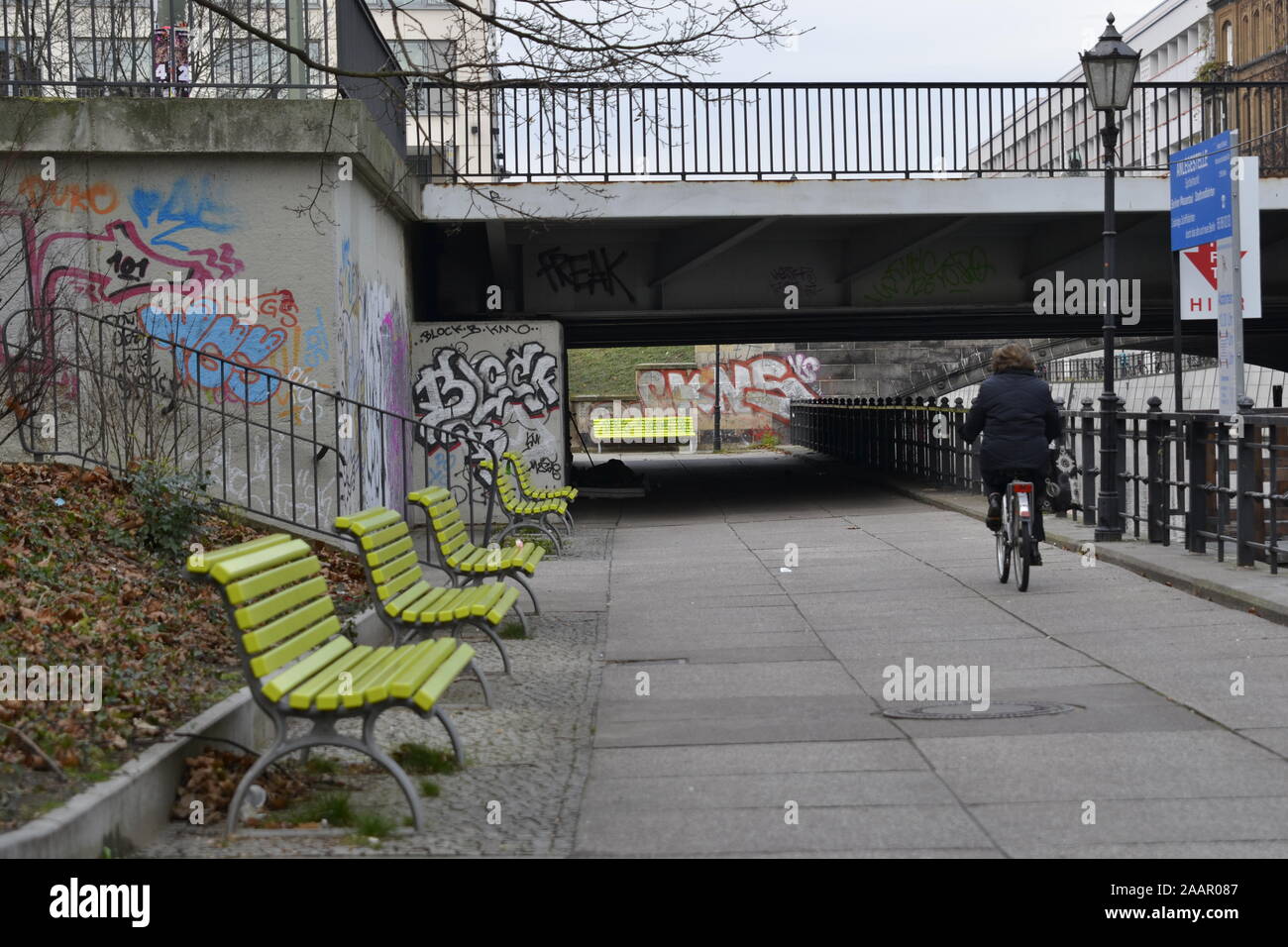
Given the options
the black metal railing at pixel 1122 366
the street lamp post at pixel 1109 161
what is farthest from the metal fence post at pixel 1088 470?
the black metal railing at pixel 1122 366

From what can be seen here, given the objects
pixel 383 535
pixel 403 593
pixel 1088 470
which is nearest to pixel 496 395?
pixel 1088 470

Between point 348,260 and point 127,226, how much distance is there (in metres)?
1.91

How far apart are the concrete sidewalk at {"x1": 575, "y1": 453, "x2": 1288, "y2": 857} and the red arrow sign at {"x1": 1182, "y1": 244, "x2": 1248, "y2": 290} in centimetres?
302

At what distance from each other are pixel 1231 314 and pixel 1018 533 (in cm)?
330

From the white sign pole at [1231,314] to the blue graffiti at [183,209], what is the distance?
27.8 ft

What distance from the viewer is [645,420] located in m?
48.4

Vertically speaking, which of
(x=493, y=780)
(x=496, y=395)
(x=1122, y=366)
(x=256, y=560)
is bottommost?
(x=493, y=780)

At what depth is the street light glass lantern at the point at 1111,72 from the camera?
14266 mm

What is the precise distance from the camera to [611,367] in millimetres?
56156

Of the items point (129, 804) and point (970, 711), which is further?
point (970, 711)

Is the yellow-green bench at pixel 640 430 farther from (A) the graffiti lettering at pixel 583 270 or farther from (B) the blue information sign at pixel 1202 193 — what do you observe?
(B) the blue information sign at pixel 1202 193

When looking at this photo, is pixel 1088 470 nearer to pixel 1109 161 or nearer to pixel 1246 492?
pixel 1109 161
